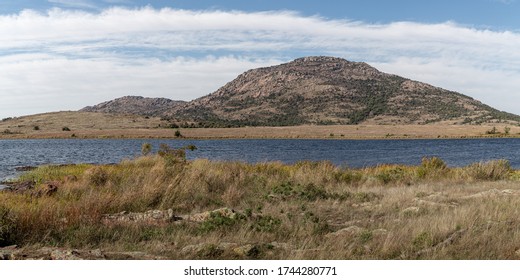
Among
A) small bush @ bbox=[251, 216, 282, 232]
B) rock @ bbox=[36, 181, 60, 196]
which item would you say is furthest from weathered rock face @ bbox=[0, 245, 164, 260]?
rock @ bbox=[36, 181, 60, 196]

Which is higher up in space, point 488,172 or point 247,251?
point 247,251

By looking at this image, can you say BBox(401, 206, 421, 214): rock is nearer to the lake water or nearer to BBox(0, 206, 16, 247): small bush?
BBox(0, 206, 16, 247): small bush

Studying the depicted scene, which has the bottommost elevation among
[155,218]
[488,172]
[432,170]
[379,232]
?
[432,170]

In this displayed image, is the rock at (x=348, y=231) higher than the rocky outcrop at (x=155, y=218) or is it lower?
higher

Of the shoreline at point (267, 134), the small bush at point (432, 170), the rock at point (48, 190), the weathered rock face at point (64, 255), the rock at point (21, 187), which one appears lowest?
the shoreline at point (267, 134)

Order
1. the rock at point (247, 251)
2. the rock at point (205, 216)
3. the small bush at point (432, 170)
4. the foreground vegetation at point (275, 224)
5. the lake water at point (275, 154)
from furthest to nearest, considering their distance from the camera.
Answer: the lake water at point (275, 154) < the small bush at point (432, 170) < the rock at point (205, 216) < the foreground vegetation at point (275, 224) < the rock at point (247, 251)

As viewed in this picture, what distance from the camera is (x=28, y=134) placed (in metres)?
110

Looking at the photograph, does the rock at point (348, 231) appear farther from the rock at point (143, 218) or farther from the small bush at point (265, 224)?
the rock at point (143, 218)

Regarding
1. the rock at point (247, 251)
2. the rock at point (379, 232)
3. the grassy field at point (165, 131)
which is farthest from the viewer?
the grassy field at point (165, 131)

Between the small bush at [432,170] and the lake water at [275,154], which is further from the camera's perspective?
the lake water at [275,154]

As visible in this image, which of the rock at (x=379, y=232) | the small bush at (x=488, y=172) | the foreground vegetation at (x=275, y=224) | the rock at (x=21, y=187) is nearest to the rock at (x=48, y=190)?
the foreground vegetation at (x=275, y=224)

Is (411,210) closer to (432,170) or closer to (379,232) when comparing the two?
(379,232)

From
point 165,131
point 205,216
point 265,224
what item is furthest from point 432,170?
point 165,131

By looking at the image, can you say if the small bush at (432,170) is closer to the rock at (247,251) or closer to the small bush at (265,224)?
the small bush at (265,224)
